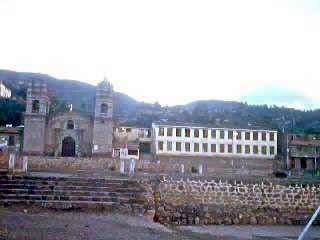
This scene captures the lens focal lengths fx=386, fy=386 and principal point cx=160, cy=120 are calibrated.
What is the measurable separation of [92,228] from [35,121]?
124 feet

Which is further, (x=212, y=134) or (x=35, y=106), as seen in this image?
(x=212, y=134)

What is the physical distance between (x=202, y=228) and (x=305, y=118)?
9772 centimetres

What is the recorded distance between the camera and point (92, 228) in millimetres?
13172

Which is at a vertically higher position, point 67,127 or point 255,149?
point 67,127

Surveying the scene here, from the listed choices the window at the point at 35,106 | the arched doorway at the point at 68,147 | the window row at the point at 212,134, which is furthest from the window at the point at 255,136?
the window at the point at 35,106

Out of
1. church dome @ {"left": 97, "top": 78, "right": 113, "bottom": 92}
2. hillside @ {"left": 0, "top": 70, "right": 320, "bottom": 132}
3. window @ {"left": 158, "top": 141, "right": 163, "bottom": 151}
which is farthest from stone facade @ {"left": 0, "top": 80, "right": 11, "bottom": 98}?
window @ {"left": 158, "top": 141, "right": 163, "bottom": 151}

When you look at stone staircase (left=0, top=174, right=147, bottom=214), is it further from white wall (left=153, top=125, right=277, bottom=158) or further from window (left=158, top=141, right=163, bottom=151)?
white wall (left=153, top=125, right=277, bottom=158)

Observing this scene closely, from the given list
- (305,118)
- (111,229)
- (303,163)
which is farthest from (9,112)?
(305,118)

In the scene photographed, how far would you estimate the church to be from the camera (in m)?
48.3

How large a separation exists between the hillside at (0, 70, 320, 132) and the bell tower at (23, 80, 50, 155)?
26.0 meters

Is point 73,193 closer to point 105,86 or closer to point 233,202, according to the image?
point 233,202

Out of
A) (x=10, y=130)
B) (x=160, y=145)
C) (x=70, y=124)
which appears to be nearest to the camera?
(x=70, y=124)

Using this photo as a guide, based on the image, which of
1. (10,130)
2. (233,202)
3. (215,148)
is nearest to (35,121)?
(10,130)

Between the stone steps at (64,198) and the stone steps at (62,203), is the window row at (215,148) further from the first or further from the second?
the stone steps at (62,203)
